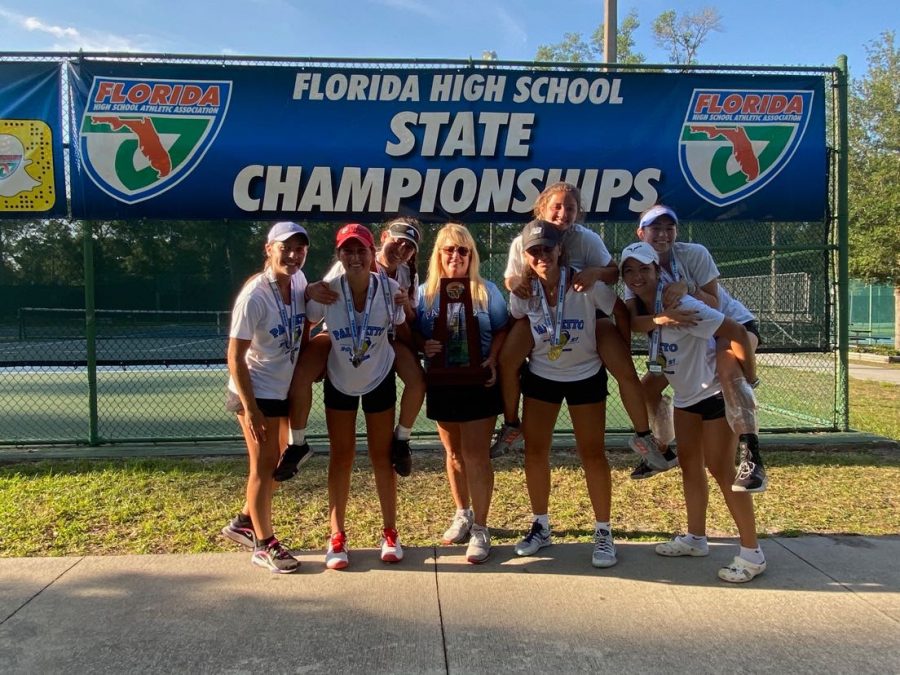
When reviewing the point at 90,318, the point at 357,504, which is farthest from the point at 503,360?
the point at 90,318

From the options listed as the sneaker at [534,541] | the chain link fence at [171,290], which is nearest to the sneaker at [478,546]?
the sneaker at [534,541]

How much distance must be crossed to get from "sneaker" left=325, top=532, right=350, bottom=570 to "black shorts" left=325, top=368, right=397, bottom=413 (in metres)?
0.78

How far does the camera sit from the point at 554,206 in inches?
147

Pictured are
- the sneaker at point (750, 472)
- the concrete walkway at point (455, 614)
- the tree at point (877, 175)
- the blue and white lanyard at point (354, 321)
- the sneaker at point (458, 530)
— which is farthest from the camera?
the tree at point (877, 175)

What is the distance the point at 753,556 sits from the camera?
3.58 meters

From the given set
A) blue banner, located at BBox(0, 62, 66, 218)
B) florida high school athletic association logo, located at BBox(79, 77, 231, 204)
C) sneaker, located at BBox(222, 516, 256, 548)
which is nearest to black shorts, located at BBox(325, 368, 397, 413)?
sneaker, located at BBox(222, 516, 256, 548)

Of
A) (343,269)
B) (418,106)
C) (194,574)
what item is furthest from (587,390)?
(418,106)

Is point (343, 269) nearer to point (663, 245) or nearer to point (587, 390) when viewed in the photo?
point (587, 390)

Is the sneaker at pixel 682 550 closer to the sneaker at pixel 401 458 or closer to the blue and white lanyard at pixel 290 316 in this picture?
the sneaker at pixel 401 458

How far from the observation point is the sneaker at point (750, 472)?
3408 millimetres

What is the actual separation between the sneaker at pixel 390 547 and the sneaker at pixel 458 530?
359 millimetres

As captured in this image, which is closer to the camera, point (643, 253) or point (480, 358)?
point (643, 253)

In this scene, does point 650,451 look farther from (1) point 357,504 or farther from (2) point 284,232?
(2) point 284,232

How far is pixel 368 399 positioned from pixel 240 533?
1.28m
